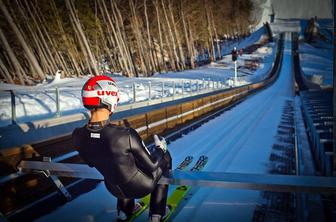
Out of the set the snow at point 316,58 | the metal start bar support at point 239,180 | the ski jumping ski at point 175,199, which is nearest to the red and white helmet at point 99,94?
the metal start bar support at point 239,180

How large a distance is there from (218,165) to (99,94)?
168 inches

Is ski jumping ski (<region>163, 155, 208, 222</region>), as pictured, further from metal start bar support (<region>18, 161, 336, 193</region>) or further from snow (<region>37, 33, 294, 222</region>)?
metal start bar support (<region>18, 161, 336, 193</region>)

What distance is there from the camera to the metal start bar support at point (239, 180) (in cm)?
306

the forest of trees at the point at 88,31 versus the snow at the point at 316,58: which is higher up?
the forest of trees at the point at 88,31

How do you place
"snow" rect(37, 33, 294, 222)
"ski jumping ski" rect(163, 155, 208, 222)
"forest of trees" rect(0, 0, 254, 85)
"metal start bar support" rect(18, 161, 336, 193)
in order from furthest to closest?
"forest of trees" rect(0, 0, 254, 85) < "snow" rect(37, 33, 294, 222) < "ski jumping ski" rect(163, 155, 208, 222) < "metal start bar support" rect(18, 161, 336, 193)

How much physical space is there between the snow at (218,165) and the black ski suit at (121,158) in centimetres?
103

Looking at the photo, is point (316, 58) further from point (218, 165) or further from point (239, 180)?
point (239, 180)

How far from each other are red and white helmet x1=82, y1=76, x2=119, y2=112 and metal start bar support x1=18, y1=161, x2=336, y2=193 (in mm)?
1063

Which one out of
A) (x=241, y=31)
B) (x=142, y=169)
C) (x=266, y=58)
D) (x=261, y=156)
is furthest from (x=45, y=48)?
(x=241, y=31)

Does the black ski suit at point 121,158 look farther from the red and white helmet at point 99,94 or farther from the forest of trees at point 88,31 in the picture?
the forest of trees at point 88,31

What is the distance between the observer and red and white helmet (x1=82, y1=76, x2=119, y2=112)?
130 inches

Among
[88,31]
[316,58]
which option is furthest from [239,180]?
[316,58]

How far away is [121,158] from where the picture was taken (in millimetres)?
3365

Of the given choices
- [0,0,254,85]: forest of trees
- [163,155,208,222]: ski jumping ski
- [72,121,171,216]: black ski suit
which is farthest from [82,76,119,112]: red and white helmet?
[0,0,254,85]: forest of trees
